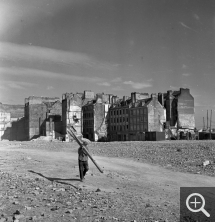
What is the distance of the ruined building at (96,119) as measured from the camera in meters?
73.4

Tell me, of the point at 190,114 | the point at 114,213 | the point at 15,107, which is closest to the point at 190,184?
the point at 114,213

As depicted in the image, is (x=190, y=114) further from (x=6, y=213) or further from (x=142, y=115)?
(x=6, y=213)

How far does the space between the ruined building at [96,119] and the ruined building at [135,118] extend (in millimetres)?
1488

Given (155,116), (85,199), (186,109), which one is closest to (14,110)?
(155,116)

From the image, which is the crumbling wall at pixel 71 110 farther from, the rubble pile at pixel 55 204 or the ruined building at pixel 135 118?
the rubble pile at pixel 55 204

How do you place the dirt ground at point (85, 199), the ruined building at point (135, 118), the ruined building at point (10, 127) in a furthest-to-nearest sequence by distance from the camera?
the ruined building at point (10, 127) → the ruined building at point (135, 118) → the dirt ground at point (85, 199)

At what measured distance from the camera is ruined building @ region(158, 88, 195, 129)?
241ft

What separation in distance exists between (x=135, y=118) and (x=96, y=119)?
380 inches

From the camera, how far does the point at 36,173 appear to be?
14672mm

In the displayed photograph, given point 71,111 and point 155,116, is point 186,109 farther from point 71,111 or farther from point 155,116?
point 71,111

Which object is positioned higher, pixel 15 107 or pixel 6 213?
pixel 15 107

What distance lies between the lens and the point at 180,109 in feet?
243

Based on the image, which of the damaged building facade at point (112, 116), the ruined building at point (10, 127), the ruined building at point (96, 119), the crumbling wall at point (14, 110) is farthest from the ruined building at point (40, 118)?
the crumbling wall at point (14, 110)

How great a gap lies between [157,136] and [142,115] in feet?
31.9
